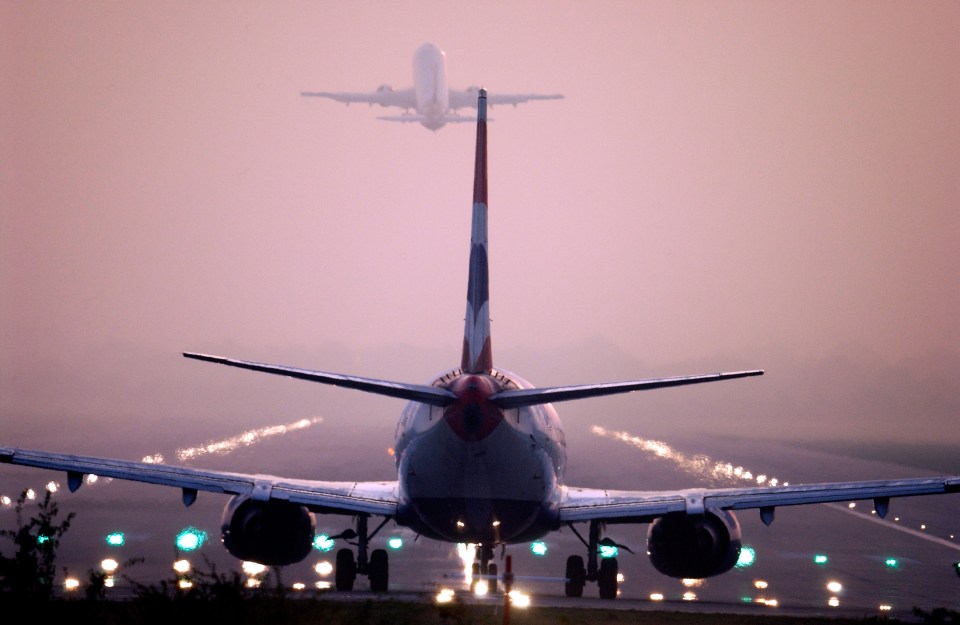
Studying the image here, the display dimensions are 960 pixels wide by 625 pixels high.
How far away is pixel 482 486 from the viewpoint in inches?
971

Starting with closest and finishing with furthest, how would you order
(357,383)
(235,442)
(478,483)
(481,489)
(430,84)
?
(357,383)
(478,483)
(481,489)
(235,442)
(430,84)

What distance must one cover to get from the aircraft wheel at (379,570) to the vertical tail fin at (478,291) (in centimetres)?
809

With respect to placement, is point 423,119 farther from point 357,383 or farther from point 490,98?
point 357,383

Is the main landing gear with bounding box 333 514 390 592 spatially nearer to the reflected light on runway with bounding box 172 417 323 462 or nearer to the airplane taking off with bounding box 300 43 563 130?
the reflected light on runway with bounding box 172 417 323 462

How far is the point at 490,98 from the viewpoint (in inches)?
6048

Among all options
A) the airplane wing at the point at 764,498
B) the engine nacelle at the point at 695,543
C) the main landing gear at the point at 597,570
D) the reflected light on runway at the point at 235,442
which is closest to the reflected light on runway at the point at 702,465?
the reflected light on runway at the point at 235,442

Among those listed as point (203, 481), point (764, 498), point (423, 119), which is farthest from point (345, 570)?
point (423, 119)

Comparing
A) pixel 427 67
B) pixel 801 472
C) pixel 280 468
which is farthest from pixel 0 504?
pixel 427 67

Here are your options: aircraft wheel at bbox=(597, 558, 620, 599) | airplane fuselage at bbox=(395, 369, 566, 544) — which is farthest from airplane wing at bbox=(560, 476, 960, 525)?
aircraft wheel at bbox=(597, 558, 620, 599)

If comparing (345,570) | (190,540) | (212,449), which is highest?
(212,449)

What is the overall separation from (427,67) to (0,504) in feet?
351

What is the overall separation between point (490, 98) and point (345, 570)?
427 feet

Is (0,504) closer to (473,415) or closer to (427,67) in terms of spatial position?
(473,415)

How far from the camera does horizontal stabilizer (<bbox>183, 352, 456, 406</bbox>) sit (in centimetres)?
2012
